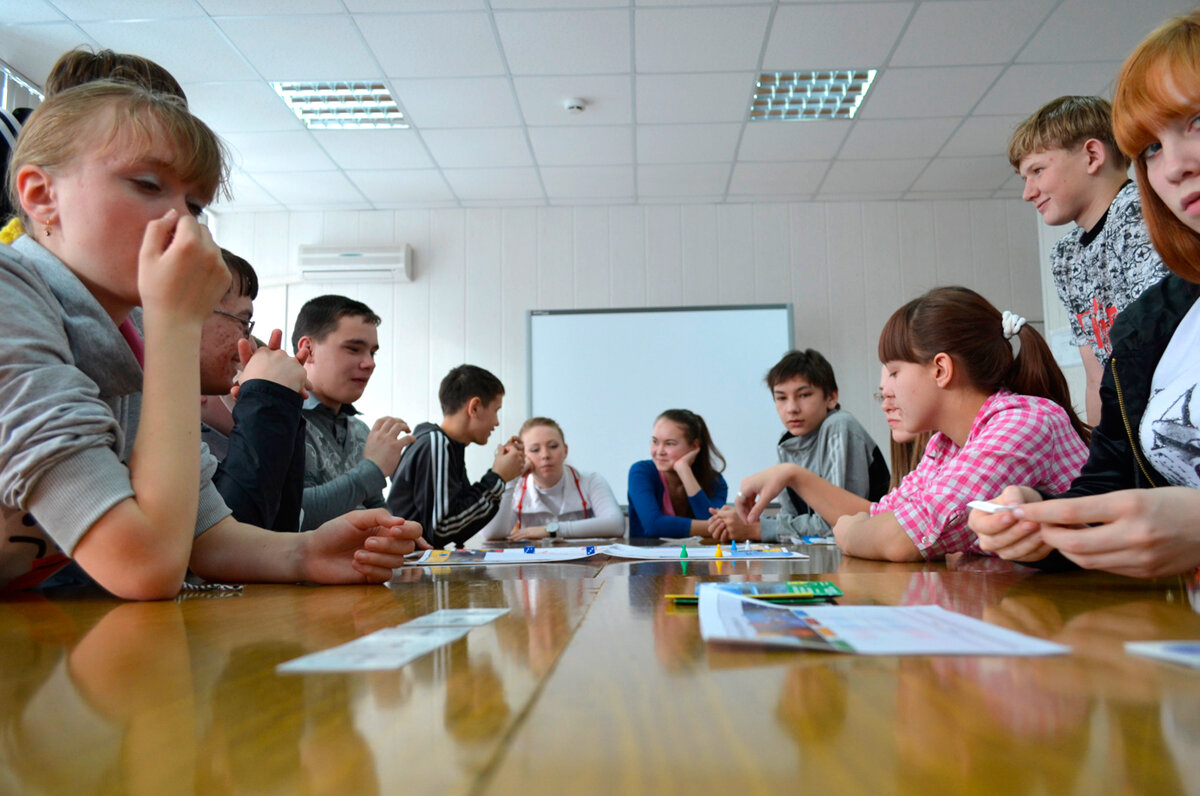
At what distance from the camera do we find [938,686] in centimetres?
34

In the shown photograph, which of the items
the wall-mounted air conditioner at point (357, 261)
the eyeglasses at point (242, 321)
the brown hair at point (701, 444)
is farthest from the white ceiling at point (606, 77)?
the eyeglasses at point (242, 321)

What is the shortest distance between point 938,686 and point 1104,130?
1907 mm

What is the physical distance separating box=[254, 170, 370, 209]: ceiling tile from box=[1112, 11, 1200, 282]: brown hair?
13.0ft

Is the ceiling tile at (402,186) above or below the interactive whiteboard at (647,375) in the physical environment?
above

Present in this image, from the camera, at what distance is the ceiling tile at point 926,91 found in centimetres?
330

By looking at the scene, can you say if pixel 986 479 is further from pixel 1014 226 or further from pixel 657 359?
pixel 1014 226

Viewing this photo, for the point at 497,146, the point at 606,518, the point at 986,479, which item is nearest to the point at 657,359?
the point at 497,146

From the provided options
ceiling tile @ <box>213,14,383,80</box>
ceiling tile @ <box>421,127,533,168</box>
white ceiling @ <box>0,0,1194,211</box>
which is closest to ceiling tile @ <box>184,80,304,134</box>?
white ceiling @ <box>0,0,1194,211</box>

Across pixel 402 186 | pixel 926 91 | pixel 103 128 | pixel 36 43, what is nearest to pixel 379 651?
pixel 103 128

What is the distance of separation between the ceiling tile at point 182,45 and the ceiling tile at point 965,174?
11.1 ft

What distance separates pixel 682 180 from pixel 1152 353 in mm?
3659

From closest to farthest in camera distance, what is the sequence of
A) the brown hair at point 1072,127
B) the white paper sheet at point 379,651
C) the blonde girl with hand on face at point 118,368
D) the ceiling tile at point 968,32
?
the white paper sheet at point 379,651 < the blonde girl with hand on face at point 118,368 < the brown hair at point 1072,127 < the ceiling tile at point 968,32

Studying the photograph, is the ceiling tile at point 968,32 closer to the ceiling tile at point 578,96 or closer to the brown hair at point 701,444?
the ceiling tile at point 578,96

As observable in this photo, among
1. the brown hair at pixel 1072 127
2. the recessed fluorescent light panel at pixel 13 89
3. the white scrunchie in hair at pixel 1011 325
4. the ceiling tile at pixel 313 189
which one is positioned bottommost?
the white scrunchie in hair at pixel 1011 325
